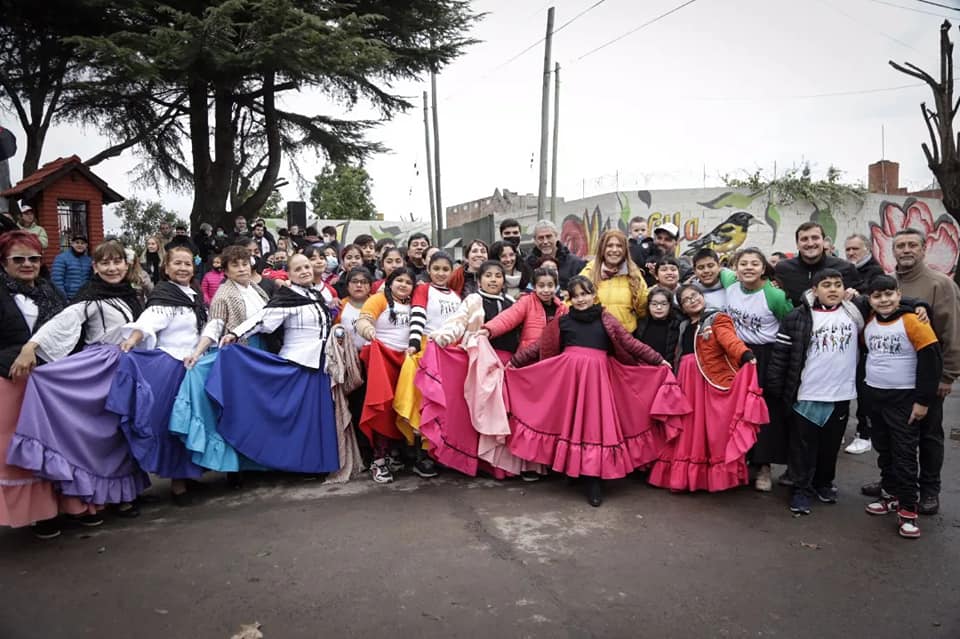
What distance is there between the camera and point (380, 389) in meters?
5.34

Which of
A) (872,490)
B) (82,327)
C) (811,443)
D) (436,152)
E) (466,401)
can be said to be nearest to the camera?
(82,327)

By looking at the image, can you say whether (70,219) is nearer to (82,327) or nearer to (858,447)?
(82,327)

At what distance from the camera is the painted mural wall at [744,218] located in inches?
750

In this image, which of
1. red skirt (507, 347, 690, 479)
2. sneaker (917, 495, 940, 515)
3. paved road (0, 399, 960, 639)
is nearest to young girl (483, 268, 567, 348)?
red skirt (507, 347, 690, 479)

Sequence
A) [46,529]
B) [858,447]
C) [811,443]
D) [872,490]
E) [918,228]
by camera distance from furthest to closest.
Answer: [918,228], [858,447], [872,490], [811,443], [46,529]

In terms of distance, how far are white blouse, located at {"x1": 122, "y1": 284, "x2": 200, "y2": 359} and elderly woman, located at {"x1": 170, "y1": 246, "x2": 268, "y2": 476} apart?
0.08 meters

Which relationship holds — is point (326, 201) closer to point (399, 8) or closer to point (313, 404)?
point (399, 8)

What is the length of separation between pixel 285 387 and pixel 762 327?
3.99m

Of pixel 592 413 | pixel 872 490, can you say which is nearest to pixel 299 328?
pixel 592 413

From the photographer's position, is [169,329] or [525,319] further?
[525,319]

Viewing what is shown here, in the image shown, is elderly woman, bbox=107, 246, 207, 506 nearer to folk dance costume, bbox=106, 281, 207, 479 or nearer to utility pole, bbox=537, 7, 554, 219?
folk dance costume, bbox=106, 281, 207, 479

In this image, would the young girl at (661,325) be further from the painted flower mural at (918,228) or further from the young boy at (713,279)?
the painted flower mural at (918,228)

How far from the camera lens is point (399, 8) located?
1791 centimetres

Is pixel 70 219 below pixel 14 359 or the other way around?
the other way around
